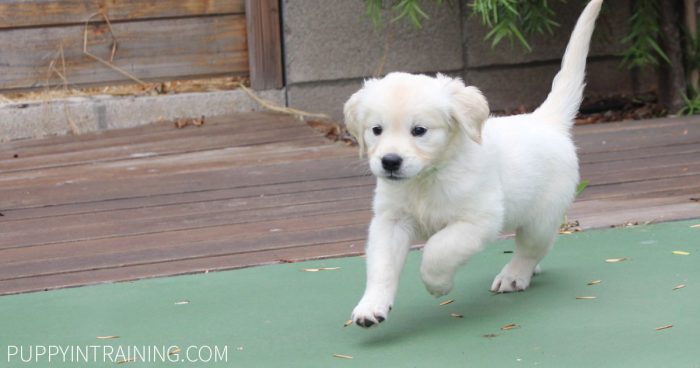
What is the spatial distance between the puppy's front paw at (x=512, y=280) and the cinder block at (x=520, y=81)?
4048 millimetres

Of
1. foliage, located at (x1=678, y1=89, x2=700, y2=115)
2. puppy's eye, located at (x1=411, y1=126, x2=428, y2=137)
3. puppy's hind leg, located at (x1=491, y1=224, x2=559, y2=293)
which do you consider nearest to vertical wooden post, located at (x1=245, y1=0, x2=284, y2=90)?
foliage, located at (x1=678, y1=89, x2=700, y2=115)

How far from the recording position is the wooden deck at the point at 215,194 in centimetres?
414

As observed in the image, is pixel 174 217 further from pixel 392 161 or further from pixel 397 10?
pixel 397 10

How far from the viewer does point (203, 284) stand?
3730 mm

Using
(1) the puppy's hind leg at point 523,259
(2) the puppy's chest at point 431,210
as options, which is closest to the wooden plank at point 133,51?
(1) the puppy's hind leg at point 523,259

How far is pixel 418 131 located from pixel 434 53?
4374 mm

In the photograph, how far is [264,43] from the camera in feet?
23.1

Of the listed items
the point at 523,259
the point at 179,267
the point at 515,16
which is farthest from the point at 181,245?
the point at 515,16

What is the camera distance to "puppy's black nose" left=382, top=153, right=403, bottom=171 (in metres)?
3.00

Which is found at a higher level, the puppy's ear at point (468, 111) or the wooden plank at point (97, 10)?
the wooden plank at point (97, 10)

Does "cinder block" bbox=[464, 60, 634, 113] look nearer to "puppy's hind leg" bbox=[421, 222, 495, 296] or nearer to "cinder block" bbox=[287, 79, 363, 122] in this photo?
"cinder block" bbox=[287, 79, 363, 122]

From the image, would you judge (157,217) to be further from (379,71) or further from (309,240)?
(379,71)

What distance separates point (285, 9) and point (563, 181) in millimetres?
3895

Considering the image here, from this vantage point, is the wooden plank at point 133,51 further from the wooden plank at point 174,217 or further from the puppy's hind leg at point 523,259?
the puppy's hind leg at point 523,259
